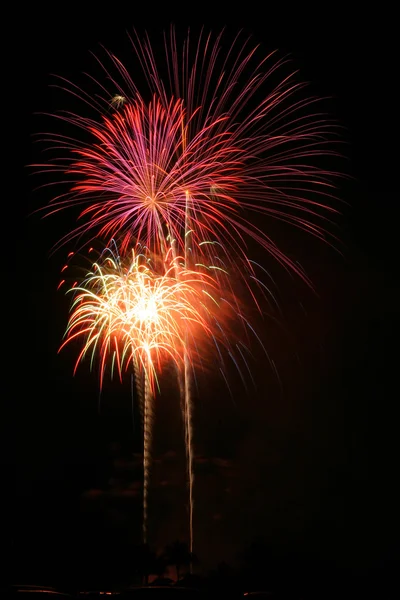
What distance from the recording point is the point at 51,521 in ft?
114

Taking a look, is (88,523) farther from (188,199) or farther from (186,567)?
(188,199)

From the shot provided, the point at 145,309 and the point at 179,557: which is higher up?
the point at 145,309

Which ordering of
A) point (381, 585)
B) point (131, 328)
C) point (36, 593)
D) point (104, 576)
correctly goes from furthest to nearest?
point (104, 576)
point (381, 585)
point (131, 328)
point (36, 593)

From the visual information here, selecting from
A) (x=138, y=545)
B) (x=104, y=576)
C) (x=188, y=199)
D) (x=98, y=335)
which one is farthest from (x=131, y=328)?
(x=104, y=576)

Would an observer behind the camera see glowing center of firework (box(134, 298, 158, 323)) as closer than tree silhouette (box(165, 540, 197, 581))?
Yes

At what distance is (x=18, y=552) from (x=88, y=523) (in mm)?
3409

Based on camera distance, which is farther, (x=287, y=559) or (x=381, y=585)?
(x=287, y=559)

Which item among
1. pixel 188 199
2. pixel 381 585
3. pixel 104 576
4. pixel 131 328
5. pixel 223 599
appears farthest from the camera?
pixel 104 576

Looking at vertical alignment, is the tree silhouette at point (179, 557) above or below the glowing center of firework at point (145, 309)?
below

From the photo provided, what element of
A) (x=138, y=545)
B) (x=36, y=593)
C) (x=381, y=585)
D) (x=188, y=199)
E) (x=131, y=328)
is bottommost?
(x=36, y=593)

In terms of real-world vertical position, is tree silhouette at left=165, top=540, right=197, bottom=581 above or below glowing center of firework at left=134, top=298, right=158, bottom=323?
below

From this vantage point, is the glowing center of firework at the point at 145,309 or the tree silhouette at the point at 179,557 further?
the tree silhouette at the point at 179,557

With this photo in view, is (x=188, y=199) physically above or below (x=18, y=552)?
above

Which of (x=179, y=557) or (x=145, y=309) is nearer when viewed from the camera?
(x=145, y=309)
